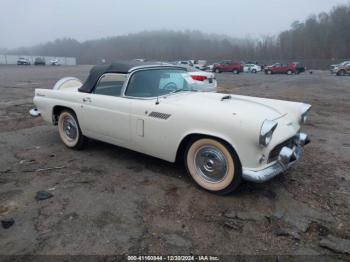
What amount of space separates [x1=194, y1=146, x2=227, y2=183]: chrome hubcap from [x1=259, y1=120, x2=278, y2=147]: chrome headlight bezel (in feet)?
1.76

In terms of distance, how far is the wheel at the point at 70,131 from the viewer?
5.26m

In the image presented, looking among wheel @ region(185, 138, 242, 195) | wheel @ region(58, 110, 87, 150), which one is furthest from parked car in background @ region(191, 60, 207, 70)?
wheel @ region(185, 138, 242, 195)

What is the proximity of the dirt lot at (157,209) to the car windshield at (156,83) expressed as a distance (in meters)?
1.13

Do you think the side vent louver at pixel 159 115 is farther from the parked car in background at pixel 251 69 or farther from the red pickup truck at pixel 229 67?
the parked car in background at pixel 251 69

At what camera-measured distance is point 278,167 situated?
3.54 metres

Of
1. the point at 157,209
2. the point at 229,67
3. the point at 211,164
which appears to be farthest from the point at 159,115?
the point at 229,67

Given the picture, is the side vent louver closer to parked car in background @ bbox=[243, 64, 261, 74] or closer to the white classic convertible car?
the white classic convertible car

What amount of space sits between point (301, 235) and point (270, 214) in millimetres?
410

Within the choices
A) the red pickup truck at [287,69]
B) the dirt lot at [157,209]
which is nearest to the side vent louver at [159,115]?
the dirt lot at [157,209]

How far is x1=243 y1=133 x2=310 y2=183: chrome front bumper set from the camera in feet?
10.8

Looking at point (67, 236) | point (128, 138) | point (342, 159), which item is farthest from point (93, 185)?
point (342, 159)

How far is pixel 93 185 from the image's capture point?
3980mm

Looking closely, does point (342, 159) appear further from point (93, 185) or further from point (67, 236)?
point (67, 236)

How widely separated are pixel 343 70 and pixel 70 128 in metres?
35.5
